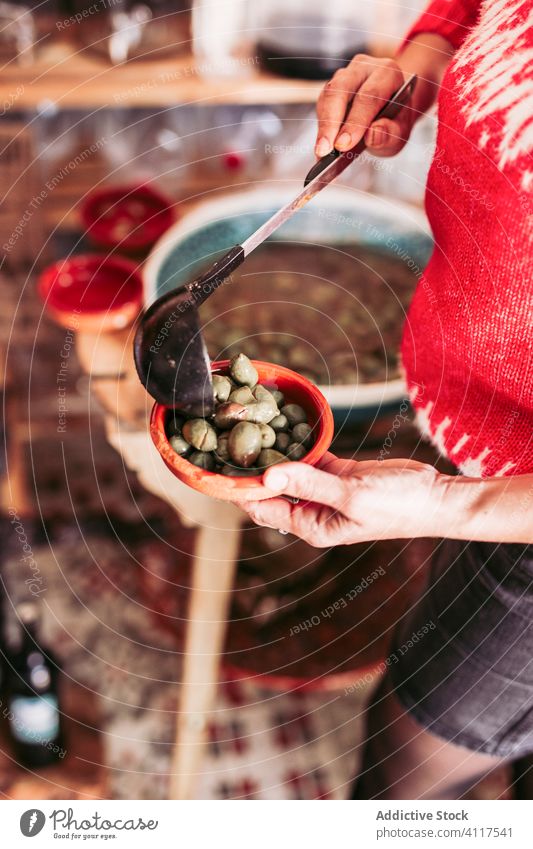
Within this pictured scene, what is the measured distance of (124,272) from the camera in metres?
0.68

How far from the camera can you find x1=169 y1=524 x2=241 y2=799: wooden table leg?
2.01ft

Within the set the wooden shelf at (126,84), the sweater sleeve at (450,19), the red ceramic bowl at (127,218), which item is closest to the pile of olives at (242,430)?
the sweater sleeve at (450,19)

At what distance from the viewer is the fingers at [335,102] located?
1.30 feet

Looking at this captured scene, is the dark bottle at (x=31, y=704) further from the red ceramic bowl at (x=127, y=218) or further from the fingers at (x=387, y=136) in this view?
the fingers at (x=387, y=136)

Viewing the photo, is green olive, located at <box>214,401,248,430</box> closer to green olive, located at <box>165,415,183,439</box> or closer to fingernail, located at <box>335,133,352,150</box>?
green olive, located at <box>165,415,183,439</box>

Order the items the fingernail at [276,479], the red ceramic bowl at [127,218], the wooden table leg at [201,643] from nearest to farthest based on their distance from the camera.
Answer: the fingernail at [276,479] < the wooden table leg at [201,643] < the red ceramic bowl at [127,218]

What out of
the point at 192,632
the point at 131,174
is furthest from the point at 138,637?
the point at 131,174

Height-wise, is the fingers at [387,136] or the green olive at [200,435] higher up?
the fingers at [387,136]

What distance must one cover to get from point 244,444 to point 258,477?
0.7 inches

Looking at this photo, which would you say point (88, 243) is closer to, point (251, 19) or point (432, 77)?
point (251, 19)

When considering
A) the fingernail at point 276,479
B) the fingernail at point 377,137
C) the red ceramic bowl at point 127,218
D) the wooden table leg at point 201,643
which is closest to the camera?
the fingernail at point 276,479

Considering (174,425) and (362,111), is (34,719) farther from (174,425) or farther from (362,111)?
(362,111)

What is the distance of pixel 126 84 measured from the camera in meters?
0.80

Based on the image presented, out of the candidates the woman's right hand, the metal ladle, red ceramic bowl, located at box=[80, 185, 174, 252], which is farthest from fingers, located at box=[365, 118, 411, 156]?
red ceramic bowl, located at box=[80, 185, 174, 252]
